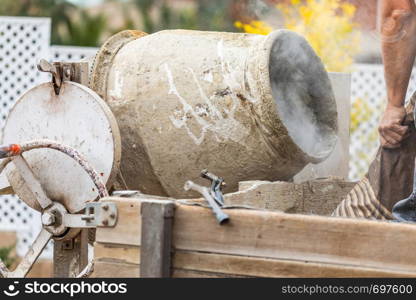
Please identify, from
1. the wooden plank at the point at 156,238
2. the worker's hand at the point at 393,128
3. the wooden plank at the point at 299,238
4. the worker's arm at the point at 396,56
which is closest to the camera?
the wooden plank at the point at 299,238

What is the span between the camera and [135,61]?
399 cm

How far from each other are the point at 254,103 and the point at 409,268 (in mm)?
1395

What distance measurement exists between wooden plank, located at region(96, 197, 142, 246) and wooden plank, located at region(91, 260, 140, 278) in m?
0.07

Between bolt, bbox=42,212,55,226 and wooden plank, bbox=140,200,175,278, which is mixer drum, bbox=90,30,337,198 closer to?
bolt, bbox=42,212,55,226

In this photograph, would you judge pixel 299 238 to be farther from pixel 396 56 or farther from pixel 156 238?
pixel 396 56

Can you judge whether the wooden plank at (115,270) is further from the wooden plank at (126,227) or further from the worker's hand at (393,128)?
the worker's hand at (393,128)

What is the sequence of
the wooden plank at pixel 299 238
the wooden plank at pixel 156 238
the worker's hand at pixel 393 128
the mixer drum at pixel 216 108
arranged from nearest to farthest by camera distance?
1. the wooden plank at pixel 299 238
2. the wooden plank at pixel 156 238
3. the worker's hand at pixel 393 128
4. the mixer drum at pixel 216 108

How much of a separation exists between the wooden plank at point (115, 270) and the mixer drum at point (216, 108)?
1058 millimetres

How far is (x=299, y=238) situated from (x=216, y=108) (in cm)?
129

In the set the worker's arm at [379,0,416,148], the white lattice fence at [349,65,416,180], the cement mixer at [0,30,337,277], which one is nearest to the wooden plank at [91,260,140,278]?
the cement mixer at [0,30,337,277]

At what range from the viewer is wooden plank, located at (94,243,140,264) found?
2797mm

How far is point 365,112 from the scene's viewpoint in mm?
8859

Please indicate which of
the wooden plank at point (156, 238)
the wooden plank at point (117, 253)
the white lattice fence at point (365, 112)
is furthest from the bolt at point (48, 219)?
the white lattice fence at point (365, 112)

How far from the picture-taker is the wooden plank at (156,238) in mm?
2717
